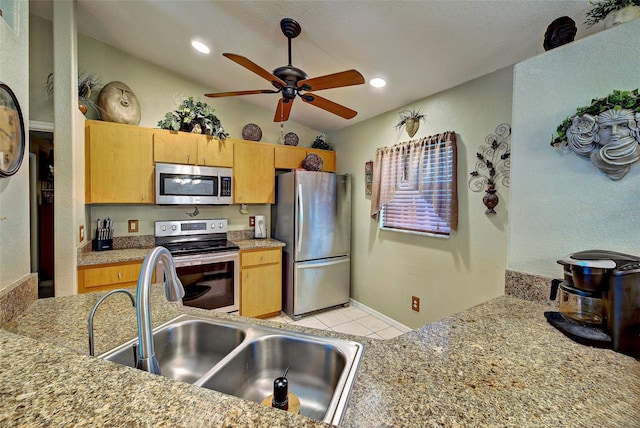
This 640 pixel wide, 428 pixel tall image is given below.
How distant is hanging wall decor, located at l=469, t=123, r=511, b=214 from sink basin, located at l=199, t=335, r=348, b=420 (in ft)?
6.04

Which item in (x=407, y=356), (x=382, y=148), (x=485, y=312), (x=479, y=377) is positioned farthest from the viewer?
(x=382, y=148)

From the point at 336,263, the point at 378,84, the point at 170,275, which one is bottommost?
the point at 336,263

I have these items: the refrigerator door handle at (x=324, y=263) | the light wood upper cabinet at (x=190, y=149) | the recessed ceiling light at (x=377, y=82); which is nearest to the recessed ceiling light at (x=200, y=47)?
the light wood upper cabinet at (x=190, y=149)

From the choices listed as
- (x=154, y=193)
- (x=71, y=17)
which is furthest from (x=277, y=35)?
(x=154, y=193)

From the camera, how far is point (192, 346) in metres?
1.09

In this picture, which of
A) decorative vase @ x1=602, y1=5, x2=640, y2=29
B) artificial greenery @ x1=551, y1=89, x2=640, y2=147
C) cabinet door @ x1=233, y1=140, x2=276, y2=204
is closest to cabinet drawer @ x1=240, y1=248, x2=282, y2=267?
cabinet door @ x1=233, y1=140, x2=276, y2=204

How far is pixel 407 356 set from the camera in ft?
2.67

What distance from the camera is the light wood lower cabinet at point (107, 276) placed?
7.00 feet

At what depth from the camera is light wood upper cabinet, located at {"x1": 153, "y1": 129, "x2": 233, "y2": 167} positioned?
2646 mm

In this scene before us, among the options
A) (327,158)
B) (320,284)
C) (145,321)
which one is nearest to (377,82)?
(327,158)

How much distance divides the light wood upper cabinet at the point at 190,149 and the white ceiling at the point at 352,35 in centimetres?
71

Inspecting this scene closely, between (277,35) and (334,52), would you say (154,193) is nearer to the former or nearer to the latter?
(277,35)

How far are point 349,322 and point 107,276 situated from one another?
2.41 m

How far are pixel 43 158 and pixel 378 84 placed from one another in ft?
11.1
